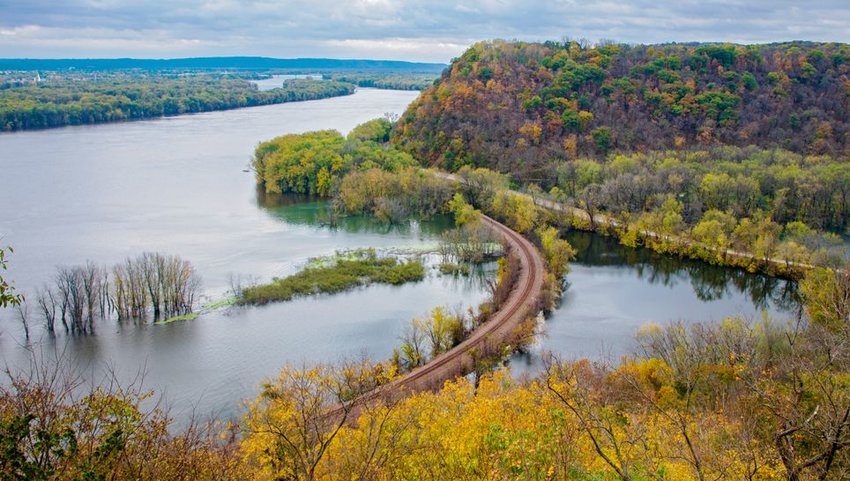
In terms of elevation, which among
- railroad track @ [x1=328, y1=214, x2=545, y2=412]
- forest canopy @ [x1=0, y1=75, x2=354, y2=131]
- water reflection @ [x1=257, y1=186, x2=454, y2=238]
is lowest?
railroad track @ [x1=328, y1=214, x2=545, y2=412]

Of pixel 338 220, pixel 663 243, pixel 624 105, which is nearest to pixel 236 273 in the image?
pixel 338 220

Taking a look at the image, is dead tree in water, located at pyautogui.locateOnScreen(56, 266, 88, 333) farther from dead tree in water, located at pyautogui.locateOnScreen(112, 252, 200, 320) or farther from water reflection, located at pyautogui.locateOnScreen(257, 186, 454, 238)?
water reflection, located at pyautogui.locateOnScreen(257, 186, 454, 238)

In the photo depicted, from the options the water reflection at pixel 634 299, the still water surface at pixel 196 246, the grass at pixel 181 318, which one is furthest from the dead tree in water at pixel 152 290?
the water reflection at pixel 634 299

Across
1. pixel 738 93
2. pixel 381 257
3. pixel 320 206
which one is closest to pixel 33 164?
pixel 320 206

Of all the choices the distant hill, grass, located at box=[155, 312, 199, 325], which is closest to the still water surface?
grass, located at box=[155, 312, 199, 325]

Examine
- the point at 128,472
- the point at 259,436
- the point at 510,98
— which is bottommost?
the point at 259,436

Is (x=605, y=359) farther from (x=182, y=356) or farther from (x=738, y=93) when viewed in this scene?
(x=738, y=93)
